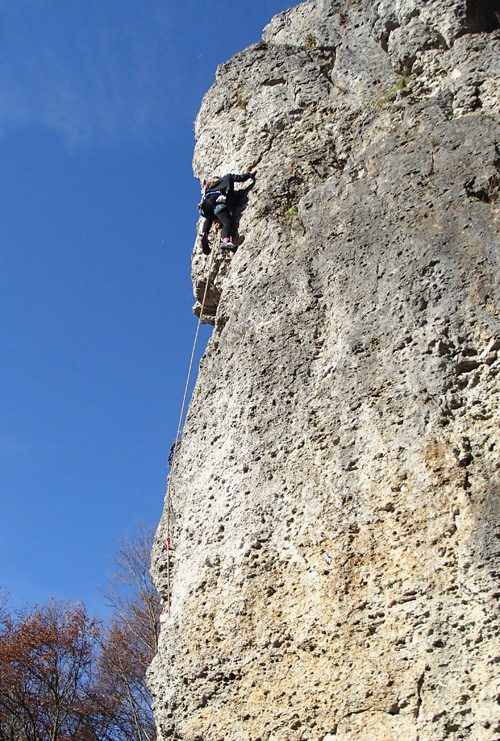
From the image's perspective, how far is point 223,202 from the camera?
675 cm

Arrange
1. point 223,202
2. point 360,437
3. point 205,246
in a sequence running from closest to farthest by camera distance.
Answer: point 360,437 < point 223,202 < point 205,246

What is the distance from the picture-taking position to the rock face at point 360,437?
138 inches

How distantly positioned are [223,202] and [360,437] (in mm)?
3411

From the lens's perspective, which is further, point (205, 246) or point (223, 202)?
point (205, 246)

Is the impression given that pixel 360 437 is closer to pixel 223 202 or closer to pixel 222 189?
pixel 223 202

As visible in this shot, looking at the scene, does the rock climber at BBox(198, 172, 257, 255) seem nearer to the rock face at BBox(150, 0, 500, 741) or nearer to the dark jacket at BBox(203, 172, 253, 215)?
the dark jacket at BBox(203, 172, 253, 215)

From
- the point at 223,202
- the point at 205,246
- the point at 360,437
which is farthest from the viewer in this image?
the point at 205,246

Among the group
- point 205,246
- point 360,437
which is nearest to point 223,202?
point 205,246

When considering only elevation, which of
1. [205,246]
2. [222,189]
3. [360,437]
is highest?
[222,189]

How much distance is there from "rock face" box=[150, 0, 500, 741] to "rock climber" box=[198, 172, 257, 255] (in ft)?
0.73

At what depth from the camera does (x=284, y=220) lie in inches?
243

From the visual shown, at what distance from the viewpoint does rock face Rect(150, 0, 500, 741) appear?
3.51 meters

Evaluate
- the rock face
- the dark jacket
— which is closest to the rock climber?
the dark jacket

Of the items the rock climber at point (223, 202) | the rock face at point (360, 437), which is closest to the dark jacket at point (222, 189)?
the rock climber at point (223, 202)
